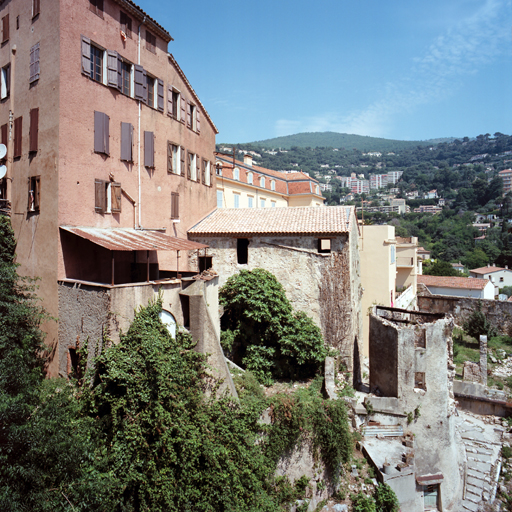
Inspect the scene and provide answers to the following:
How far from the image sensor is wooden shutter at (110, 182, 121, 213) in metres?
17.7

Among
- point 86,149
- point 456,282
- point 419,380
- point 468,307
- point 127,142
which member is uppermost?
point 127,142

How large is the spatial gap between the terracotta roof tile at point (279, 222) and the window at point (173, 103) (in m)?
6.43

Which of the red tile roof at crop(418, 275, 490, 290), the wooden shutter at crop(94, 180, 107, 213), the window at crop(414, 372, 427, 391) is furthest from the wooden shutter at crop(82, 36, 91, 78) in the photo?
the red tile roof at crop(418, 275, 490, 290)

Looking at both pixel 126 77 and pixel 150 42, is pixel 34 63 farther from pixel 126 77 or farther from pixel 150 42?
pixel 150 42

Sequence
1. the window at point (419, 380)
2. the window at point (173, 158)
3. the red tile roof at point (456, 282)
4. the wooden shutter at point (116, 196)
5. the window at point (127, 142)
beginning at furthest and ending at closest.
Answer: the red tile roof at point (456, 282) → the window at point (173, 158) → the window at point (419, 380) → the window at point (127, 142) → the wooden shutter at point (116, 196)

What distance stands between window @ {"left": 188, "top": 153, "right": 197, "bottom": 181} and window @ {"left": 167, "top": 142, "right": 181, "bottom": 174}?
147 centimetres

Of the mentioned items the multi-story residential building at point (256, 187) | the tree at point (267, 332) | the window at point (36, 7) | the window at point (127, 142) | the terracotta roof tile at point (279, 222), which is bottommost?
the tree at point (267, 332)

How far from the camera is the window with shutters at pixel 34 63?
1683 centimetres

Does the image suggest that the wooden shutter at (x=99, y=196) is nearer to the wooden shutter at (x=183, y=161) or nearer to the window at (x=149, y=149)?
the window at (x=149, y=149)

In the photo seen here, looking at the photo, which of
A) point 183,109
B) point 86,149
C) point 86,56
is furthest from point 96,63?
point 183,109

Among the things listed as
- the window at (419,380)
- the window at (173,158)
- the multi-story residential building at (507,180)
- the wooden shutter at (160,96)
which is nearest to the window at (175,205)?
the window at (173,158)

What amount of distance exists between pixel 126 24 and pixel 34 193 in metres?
9.43

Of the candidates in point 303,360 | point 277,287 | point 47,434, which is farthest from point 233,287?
point 47,434

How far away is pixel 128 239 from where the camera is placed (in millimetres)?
16234
